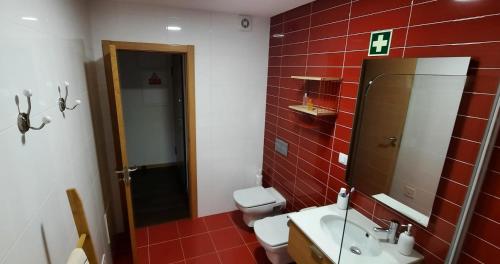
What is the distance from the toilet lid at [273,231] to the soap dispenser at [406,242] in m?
0.94

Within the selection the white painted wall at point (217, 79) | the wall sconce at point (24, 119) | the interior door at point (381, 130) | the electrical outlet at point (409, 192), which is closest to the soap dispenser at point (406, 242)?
the electrical outlet at point (409, 192)

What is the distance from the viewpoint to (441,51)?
120 centimetres

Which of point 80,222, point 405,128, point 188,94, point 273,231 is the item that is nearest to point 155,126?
point 188,94

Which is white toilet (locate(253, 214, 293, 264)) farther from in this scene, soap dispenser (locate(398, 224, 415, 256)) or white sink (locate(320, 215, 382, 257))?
soap dispenser (locate(398, 224, 415, 256))

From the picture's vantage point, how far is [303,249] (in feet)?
5.39

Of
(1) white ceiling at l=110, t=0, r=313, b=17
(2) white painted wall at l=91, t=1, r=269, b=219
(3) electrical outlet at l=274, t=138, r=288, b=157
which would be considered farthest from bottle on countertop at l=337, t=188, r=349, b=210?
(1) white ceiling at l=110, t=0, r=313, b=17

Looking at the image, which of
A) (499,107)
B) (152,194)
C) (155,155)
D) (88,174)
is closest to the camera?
(499,107)

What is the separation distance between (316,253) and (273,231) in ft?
2.38

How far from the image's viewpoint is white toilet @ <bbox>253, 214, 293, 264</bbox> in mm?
2049

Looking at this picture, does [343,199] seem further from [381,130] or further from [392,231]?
[381,130]

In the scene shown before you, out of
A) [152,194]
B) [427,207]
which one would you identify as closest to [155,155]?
[152,194]

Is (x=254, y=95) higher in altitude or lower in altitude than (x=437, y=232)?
higher

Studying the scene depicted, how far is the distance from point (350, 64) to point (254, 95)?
131 cm

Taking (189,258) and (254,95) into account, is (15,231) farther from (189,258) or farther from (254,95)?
(254,95)
